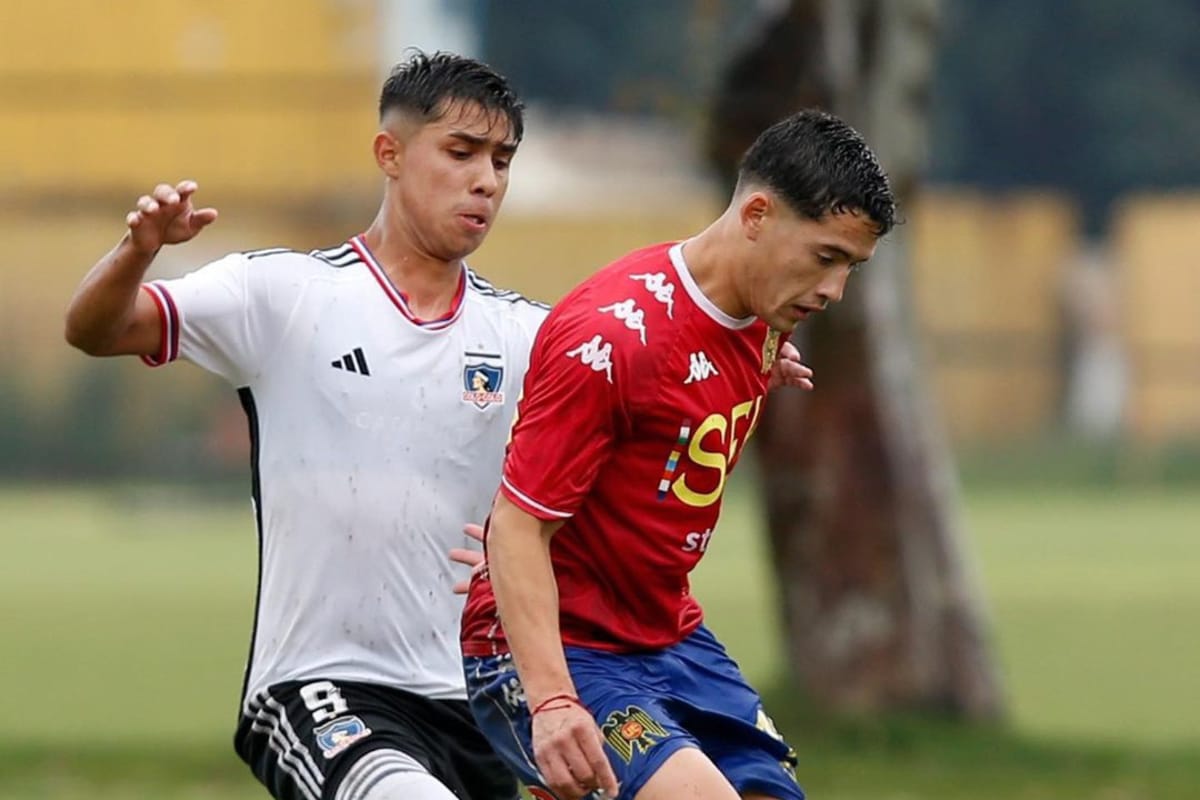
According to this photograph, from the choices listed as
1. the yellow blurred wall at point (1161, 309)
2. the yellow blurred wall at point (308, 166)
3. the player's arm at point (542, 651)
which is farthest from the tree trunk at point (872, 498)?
the yellow blurred wall at point (1161, 309)

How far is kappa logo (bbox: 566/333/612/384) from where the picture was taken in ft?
16.1

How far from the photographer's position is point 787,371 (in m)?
5.65

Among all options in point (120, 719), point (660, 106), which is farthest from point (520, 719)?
point (120, 719)

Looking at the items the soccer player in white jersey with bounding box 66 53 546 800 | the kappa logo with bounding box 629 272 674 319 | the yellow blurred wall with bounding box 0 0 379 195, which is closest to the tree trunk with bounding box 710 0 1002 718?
the soccer player in white jersey with bounding box 66 53 546 800

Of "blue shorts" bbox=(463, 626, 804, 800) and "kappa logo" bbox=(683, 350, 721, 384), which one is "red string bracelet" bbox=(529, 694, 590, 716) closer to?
"blue shorts" bbox=(463, 626, 804, 800)

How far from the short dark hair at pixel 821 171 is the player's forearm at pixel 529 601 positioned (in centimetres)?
79

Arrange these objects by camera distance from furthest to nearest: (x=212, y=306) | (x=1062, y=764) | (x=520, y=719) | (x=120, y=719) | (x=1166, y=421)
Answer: (x=1166, y=421) → (x=120, y=719) → (x=1062, y=764) → (x=212, y=306) → (x=520, y=719)

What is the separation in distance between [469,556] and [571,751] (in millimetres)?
910

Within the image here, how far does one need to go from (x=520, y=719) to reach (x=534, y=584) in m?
0.44

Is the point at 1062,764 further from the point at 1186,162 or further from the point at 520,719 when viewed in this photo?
the point at 1186,162

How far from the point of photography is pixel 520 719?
5.16 metres

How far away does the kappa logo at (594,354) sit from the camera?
16.1 feet

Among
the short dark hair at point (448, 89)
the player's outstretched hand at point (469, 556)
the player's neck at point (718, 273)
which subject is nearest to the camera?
the player's neck at point (718, 273)

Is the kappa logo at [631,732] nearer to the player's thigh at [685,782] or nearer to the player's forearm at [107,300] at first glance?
the player's thigh at [685,782]
